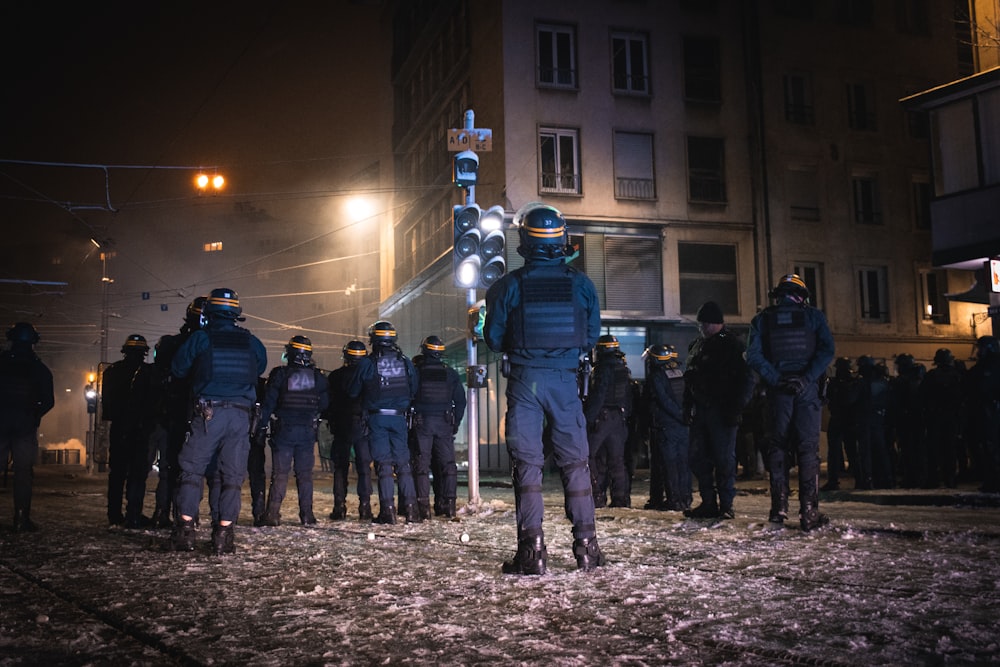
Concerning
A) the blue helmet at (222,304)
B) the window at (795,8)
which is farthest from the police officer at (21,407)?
the window at (795,8)

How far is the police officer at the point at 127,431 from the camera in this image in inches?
381

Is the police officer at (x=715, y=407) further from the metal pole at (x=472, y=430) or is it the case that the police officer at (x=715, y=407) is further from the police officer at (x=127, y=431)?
the police officer at (x=127, y=431)

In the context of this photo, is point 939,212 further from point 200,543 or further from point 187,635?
point 187,635

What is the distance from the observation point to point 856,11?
29891 mm

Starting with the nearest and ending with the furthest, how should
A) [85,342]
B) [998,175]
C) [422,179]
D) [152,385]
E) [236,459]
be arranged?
[236,459] < [152,385] < [998,175] < [422,179] < [85,342]

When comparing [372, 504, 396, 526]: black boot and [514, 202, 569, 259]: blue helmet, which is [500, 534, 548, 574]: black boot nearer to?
[514, 202, 569, 259]: blue helmet

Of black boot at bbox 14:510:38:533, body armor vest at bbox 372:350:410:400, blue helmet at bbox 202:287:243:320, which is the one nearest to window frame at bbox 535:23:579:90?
body armor vest at bbox 372:350:410:400

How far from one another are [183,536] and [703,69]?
25731mm

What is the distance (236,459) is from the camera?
23.6ft

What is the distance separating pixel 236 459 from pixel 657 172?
2252 cm

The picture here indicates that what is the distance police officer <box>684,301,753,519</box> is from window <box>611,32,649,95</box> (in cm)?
2002

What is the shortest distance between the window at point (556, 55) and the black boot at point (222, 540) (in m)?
22.5

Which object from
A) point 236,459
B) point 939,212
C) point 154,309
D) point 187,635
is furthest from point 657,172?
point 154,309

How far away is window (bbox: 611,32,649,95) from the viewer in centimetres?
2783
